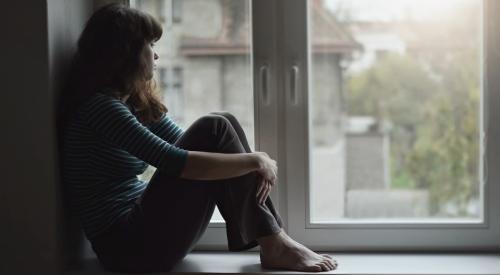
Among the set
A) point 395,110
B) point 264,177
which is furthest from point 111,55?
point 395,110

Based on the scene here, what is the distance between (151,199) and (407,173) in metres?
3.68

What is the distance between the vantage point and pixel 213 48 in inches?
75.6

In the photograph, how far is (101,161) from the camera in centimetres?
159

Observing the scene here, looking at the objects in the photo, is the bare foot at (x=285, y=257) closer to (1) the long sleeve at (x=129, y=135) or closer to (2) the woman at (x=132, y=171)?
(2) the woman at (x=132, y=171)

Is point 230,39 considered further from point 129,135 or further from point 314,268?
point 314,268

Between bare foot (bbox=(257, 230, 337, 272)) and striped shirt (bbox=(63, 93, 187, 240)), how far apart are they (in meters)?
0.33

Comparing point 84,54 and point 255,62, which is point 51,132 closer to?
point 84,54

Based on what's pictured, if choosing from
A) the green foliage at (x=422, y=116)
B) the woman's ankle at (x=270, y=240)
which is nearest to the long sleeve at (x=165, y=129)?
the woman's ankle at (x=270, y=240)

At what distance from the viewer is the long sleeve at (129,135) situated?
147cm

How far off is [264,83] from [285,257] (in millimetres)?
543

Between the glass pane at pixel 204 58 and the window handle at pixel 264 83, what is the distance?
59 mm

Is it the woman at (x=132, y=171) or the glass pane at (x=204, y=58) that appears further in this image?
the glass pane at (x=204, y=58)

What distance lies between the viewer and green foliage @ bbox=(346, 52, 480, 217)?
3.27 metres

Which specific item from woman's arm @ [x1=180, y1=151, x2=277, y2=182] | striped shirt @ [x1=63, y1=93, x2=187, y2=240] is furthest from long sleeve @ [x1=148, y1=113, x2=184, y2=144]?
woman's arm @ [x1=180, y1=151, x2=277, y2=182]
